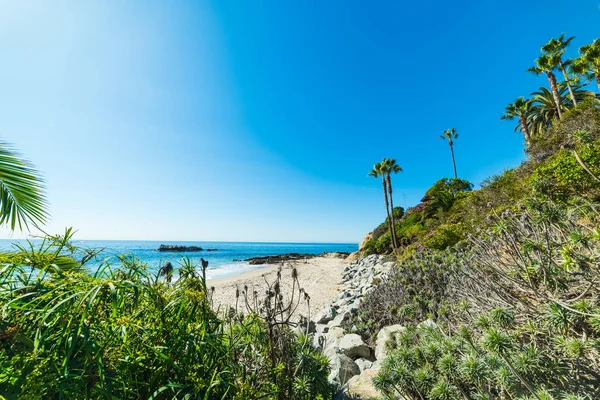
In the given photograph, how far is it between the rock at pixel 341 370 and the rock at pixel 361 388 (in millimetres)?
182

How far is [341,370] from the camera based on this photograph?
3.44 meters

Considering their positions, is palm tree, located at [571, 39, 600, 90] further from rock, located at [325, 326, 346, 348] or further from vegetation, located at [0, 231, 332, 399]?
vegetation, located at [0, 231, 332, 399]

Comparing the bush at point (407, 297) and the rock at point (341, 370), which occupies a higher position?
the bush at point (407, 297)

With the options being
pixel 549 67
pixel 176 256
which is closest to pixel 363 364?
pixel 176 256

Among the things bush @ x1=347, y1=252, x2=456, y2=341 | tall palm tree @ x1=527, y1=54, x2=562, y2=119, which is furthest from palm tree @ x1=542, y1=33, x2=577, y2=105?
bush @ x1=347, y1=252, x2=456, y2=341

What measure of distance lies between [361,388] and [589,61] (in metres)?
25.2

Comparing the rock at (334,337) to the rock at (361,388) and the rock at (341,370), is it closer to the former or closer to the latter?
the rock at (341,370)

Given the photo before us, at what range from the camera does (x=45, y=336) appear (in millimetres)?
1171

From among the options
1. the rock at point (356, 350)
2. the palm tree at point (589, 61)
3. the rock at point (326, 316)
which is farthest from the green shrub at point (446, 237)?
the palm tree at point (589, 61)

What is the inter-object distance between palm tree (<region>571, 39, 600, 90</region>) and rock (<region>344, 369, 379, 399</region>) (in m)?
23.3

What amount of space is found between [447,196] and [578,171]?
59.7 feet

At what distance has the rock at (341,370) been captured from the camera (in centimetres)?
326

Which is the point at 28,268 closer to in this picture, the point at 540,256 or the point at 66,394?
the point at 66,394

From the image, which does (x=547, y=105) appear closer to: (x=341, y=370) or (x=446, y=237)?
(x=446, y=237)
